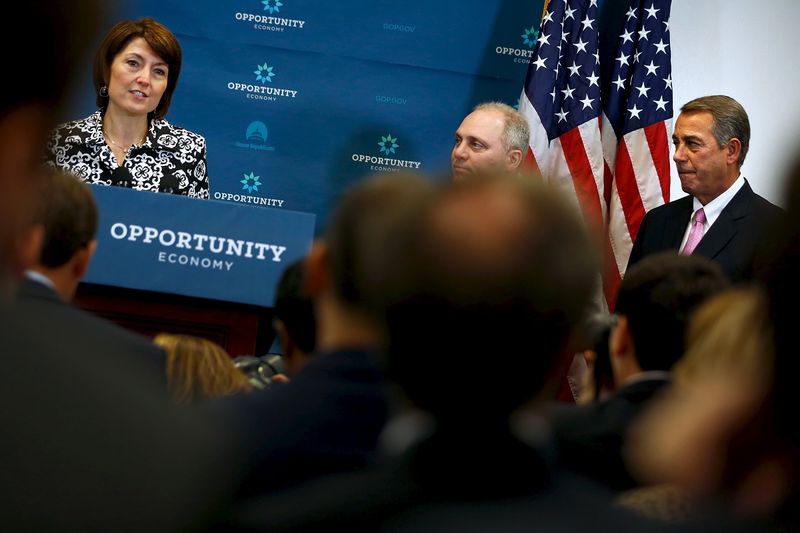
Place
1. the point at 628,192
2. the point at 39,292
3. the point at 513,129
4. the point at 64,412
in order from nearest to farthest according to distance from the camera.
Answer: the point at 64,412 < the point at 39,292 < the point at 513,129 < the point at 628,192

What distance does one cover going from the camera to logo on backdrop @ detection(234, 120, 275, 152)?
19.5 ft

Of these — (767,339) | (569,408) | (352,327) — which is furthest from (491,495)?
(569,408)

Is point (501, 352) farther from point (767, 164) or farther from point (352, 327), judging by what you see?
point (767, 164)

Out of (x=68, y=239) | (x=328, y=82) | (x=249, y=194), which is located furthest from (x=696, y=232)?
(x=68, y=239)

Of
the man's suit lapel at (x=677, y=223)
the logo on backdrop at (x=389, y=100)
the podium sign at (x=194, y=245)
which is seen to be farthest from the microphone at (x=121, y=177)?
the man's suit lapel at (x=677, y=223)

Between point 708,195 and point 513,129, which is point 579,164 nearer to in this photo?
point 513,129

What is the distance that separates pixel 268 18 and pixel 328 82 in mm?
485

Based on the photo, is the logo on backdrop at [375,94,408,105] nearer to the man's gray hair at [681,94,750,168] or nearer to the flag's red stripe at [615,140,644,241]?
the flag's red stripe at [615,140,644,241]

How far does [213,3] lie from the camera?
5.85 meters

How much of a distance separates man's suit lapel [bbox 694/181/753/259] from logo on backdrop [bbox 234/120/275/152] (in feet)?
8.01

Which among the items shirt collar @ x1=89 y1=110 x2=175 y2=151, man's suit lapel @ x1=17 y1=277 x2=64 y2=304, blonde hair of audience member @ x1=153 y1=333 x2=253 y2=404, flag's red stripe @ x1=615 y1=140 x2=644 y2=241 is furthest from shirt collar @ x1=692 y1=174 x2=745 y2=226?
man's suit lapel @ x1=17 y1=277 x2=64 y2=304

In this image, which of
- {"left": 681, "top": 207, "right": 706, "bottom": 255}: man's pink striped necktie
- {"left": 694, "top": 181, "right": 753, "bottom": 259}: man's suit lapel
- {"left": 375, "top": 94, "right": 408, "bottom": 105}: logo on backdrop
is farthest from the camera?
{"left": 375, "top": 94, "right": 408, "bottom": 105}: logo on backdrop

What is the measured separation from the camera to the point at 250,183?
5906mm

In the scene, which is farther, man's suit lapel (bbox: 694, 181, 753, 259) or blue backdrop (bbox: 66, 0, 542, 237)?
blue backdrop (bbox: 66, 0, 542, 237)
